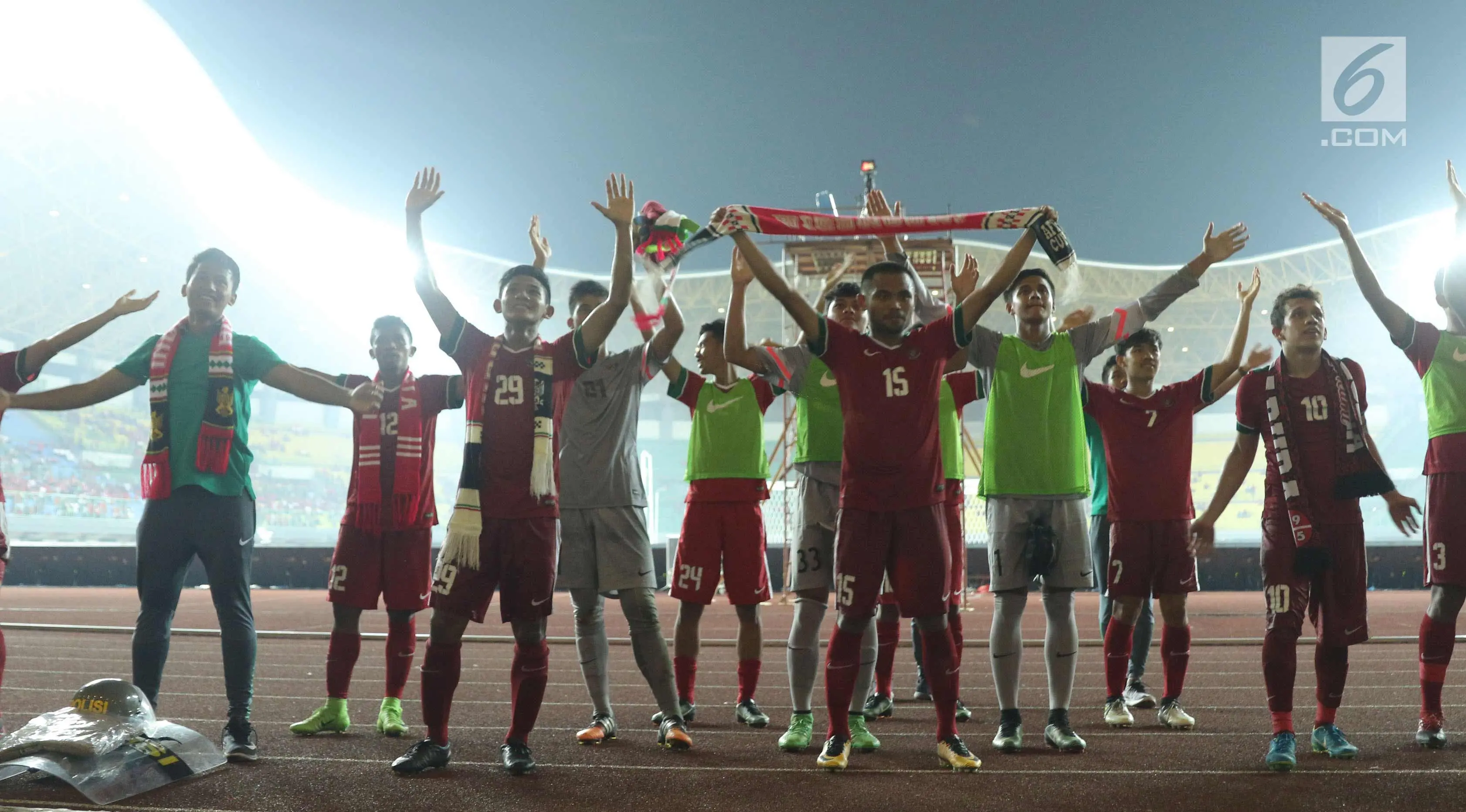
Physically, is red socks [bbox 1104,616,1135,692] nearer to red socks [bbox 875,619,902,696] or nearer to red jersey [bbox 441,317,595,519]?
red socks [bbox 875,619,902,696]

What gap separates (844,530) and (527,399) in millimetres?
1301

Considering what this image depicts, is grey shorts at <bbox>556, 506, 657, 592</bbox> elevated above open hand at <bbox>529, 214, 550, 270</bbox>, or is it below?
below

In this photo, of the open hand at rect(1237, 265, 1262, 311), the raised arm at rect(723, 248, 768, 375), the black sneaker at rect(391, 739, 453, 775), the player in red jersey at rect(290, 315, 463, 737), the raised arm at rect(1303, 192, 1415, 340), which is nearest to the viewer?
the black sneaker at rect(391, 739, 453, 775)

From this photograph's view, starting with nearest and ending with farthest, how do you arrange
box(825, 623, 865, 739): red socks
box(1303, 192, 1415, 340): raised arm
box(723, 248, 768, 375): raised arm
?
box(825, 623, 865, 739): red socks
box(1303, 192, 1415, 340): raised arm
box(723, 248, 768, 375): raised arm

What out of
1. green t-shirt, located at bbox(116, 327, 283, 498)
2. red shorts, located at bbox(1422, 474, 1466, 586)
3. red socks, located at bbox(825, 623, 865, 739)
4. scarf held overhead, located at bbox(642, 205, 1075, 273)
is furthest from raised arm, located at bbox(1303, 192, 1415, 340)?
green t-shirt, located at bbox(116, 327, 283, 498)

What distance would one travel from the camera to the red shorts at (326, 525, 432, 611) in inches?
185

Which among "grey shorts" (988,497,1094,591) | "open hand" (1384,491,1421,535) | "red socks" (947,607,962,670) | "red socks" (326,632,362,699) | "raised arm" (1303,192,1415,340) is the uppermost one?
"raised arm" (1303,192,1415,340)

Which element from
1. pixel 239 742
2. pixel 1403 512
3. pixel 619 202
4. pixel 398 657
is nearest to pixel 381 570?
pixel 398 657

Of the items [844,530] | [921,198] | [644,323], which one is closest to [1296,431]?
[844,530]

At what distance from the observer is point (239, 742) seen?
3865 millimetres

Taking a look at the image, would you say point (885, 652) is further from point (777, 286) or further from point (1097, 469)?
point (777, 286)

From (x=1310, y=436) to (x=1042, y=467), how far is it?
102 cm

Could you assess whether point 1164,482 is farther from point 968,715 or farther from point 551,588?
point 551,588

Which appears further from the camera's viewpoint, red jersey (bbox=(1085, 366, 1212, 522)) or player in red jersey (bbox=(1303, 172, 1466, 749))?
red jersey (bbox=(1085, 366, 1212, 522))
